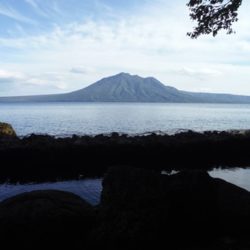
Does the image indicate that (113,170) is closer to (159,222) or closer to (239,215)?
(159,222)

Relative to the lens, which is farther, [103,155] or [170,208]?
[103,155]

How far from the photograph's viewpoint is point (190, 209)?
10.1 m

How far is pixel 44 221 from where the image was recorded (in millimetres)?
9086

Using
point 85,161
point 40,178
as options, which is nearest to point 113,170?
point 40,178

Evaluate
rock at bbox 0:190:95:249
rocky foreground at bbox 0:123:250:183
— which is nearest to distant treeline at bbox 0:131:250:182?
rocky foreground at bbox 0:123:250:183

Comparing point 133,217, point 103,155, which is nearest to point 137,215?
point 133,217

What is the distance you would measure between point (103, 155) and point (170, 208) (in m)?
19.8

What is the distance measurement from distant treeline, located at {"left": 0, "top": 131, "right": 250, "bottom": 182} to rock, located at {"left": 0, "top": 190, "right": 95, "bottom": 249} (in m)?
14.2

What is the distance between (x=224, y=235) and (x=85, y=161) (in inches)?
739

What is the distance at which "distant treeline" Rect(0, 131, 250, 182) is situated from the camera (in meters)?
25.8

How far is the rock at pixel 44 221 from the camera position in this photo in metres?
9.05

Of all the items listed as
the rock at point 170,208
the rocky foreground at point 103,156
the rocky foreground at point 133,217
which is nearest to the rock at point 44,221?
the rocky foreground at point 133,217

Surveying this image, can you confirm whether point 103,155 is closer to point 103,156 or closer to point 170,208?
point 103,156

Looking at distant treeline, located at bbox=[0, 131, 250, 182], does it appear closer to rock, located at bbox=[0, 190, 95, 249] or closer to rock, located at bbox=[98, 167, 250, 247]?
rock, located at bbox=[0, 190, 95, 249]
